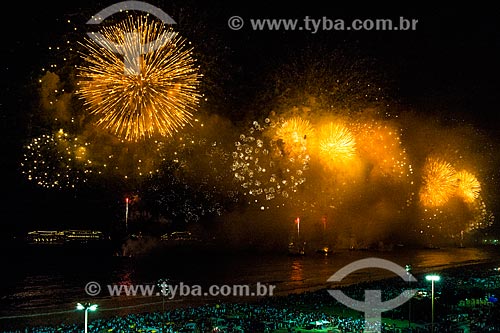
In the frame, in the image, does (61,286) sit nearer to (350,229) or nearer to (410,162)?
(350,229)

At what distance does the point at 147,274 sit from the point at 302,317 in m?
12.4

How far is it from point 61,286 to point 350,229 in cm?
2855

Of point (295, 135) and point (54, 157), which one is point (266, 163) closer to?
point (295, 135)

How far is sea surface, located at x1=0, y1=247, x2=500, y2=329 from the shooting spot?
20531 millimetres

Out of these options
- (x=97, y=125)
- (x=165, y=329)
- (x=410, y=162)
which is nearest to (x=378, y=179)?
(x=410, y=162)

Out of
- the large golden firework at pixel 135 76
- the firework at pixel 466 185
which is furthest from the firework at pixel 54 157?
the firework at pixel 466 185

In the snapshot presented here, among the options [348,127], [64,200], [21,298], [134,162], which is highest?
[348,127]

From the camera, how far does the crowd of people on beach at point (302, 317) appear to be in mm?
16422

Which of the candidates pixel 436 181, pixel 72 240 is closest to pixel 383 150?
pixel 436 181

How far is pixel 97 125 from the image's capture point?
3247 centimetres

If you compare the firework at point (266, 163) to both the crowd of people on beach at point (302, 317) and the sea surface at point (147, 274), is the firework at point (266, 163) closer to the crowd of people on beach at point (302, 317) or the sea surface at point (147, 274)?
the sea surface at point (147, 274)

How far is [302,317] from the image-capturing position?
1797 cm

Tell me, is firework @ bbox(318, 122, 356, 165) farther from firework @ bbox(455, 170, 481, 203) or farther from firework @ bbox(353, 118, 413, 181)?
firework @ bbox(455, 170, 481, 203)

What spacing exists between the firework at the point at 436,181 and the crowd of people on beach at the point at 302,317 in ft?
84.5
